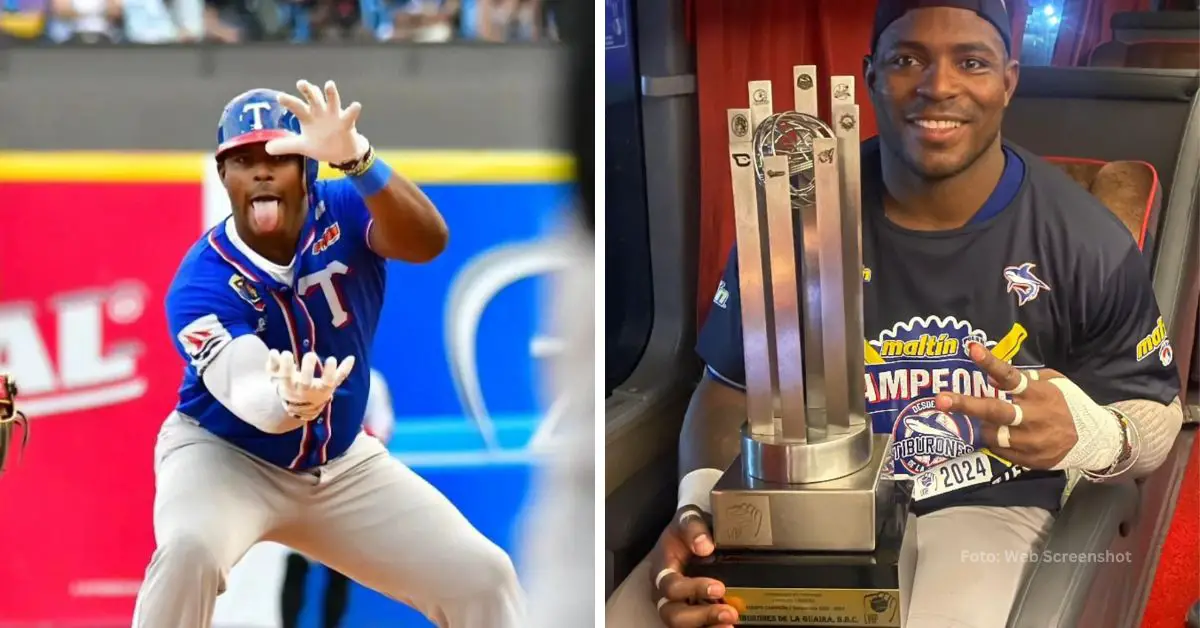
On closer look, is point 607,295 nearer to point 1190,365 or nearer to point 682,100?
point 682,100

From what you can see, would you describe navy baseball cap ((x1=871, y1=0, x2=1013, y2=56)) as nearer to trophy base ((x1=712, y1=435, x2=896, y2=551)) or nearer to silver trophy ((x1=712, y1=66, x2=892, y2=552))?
silver trophy ((x1=712, y1=66, x2=892, y2=552))

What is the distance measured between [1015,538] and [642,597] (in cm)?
60

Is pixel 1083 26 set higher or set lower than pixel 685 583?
higher

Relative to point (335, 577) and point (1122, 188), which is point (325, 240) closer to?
point (335, 577)

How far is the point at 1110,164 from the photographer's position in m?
1.82

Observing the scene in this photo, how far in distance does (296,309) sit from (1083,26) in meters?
1.32

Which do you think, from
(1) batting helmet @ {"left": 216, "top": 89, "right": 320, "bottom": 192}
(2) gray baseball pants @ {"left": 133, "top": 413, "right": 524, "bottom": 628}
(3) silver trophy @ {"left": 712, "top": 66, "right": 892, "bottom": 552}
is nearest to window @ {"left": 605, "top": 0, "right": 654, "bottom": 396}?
(3) silver trophy @ {"left": 712, "top": 66, "right": 892, "bottom": 552}

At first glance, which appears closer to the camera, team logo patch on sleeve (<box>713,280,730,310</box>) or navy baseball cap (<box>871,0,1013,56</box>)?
navy baseball cap (<box>871,0,1013,56</box>)

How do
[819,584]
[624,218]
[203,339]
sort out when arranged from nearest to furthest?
[819,584] < [203,339] < [624,218]

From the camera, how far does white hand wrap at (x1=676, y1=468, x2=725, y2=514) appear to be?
187 cm

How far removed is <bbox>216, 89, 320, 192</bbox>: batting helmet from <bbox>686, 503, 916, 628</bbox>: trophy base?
3.00 ft

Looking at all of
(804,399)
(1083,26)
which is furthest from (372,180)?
(1083,26)

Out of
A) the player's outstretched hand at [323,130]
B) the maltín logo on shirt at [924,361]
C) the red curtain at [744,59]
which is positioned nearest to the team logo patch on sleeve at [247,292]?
the player's outstretched hand at [323,130]

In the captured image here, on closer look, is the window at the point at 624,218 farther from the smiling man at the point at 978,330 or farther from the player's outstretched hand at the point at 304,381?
the player's outstretched hand at the point at 304,381
